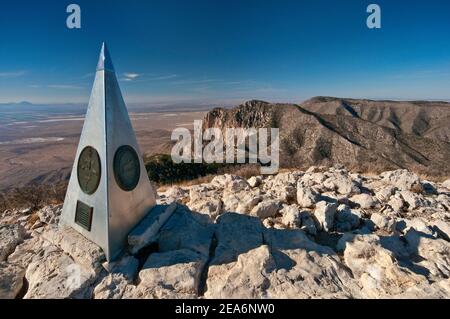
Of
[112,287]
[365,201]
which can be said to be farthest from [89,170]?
[365,201]

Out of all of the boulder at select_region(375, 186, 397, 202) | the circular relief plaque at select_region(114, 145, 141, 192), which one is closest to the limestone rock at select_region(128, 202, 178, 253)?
the circular relief plaque at select_region(114, 145, 141, 192)

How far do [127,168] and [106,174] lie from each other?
1.97 ft

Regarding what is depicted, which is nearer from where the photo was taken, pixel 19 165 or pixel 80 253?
pixel 80 253

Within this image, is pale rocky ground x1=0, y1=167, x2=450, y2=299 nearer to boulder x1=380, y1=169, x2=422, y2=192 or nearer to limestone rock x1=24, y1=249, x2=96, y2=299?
limestone rock x1=24, y1=249, x2=96, y2=299

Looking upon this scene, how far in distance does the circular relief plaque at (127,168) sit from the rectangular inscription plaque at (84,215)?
2.52 feet

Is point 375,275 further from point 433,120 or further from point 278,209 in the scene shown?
point 433,120

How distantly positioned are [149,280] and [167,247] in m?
1.00

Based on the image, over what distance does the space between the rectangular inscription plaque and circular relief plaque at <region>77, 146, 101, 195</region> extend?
31 centimetres

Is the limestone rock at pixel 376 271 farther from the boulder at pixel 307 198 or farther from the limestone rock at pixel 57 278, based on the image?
the limestone rock at pixel 57 278

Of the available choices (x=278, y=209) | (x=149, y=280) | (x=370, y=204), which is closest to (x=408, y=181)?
(x=370, y=204)

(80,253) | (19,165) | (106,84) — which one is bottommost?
(19,165)

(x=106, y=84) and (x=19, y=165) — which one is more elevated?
(x=106, y=84)


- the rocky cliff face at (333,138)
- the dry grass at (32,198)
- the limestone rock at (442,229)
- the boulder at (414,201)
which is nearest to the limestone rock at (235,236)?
the limestone rock at (442,229)

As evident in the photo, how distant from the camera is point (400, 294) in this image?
12.9 ft
